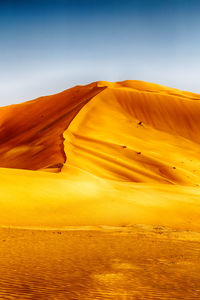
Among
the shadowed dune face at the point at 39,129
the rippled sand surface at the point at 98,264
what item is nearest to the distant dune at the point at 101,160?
the shadowed dune face at the point at 39,129

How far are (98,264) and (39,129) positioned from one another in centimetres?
4116

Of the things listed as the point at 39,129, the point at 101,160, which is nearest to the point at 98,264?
the point at 101,160

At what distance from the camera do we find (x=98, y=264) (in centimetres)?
994

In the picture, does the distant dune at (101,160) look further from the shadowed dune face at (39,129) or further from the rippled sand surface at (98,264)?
the rippled sand surface at (98,264)

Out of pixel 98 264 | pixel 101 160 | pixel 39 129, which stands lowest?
pixel 39 129

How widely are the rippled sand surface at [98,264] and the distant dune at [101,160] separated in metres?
3.48

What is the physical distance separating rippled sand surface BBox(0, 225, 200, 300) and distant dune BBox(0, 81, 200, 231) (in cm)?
348

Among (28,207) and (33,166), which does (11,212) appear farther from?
(33,166)

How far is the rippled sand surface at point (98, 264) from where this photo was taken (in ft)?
24.3

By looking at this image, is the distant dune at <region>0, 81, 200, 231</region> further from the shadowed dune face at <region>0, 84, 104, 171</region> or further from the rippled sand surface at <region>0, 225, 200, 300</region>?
the rippled sand surface at <region>0, 225, 200, 300</region>

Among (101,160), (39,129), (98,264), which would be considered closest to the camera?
(98,264)

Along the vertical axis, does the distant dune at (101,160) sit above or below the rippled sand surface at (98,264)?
below

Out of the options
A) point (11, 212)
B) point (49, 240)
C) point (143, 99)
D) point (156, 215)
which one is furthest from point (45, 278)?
point (143, 99)

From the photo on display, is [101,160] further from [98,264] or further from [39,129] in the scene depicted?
[98,264]
